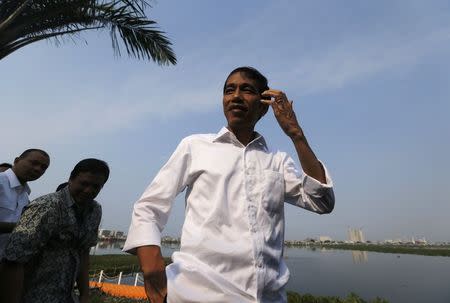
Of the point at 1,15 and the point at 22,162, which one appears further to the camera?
the point at 1,15

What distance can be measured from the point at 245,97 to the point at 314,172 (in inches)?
17.6

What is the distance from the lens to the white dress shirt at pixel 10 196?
9.91 feet

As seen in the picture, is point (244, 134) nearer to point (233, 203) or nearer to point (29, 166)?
point (233, 203)

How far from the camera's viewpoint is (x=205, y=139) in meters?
1.41

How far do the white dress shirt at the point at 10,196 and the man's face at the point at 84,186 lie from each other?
1331mm

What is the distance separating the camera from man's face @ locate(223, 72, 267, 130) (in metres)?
1.44

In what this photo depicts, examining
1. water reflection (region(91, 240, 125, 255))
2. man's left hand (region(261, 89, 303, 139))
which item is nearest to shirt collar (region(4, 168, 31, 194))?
man's left hand (region(261, 89, 303, 139))

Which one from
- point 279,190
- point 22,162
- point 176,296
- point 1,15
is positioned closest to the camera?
point 176,296

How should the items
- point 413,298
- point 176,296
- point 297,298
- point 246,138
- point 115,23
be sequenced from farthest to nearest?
point 413,298 < point 297,298 < point 115,23 < point 246,138 < point 176,296

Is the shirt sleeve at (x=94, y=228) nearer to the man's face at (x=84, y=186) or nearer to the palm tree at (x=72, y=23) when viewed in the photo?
the man's face at (x=84, y=186)

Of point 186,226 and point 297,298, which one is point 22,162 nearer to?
point 186,226

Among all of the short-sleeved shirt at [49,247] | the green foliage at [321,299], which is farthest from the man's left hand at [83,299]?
the green foliage at [321,299]

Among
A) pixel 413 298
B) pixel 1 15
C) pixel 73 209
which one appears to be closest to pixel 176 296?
pixel 73 209

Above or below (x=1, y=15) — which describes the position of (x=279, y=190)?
below
